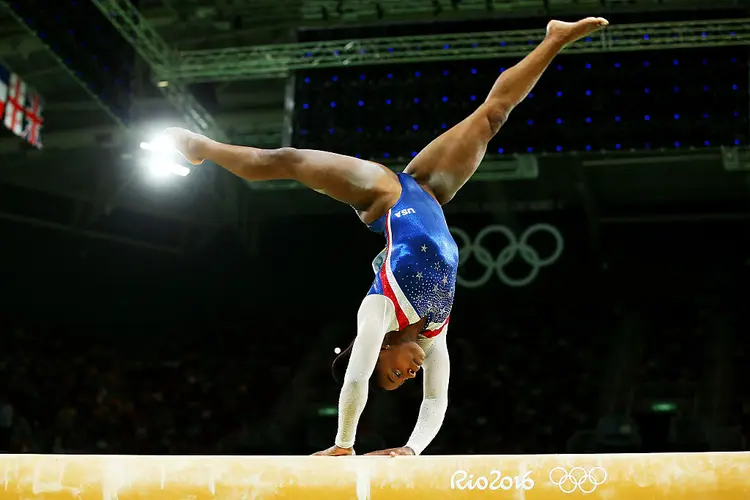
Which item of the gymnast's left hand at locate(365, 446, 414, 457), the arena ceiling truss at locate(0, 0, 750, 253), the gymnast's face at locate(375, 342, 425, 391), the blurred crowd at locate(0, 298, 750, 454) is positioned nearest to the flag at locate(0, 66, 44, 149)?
the arena ceiling truss at locate(0, 0, 750, 253)

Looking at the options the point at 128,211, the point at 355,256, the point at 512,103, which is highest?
the point at 128,211

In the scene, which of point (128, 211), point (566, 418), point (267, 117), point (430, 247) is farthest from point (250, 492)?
point (128, 211)

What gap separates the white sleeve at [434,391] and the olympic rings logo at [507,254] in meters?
6.66

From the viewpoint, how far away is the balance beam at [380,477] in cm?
269

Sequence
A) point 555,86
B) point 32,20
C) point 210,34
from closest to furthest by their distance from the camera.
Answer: point 32,20 → point 555,86 → point 210,34

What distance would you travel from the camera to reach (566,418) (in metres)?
9.88

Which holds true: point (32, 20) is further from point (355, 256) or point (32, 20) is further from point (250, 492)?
point (250, 492)

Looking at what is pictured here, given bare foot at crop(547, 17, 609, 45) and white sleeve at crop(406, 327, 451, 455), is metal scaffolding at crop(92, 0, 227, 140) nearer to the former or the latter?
bare foot at crop(547, 17, 609, 45)

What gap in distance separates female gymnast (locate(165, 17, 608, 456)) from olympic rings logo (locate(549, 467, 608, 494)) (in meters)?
0.93

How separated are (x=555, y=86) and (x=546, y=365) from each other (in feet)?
13.1

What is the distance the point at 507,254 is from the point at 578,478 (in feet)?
26.3

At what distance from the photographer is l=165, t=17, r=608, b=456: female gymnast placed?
142 inches

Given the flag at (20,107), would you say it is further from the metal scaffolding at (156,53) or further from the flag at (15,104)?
the metal scaffolding at (156,53)

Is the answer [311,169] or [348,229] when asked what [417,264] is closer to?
[311,169]
